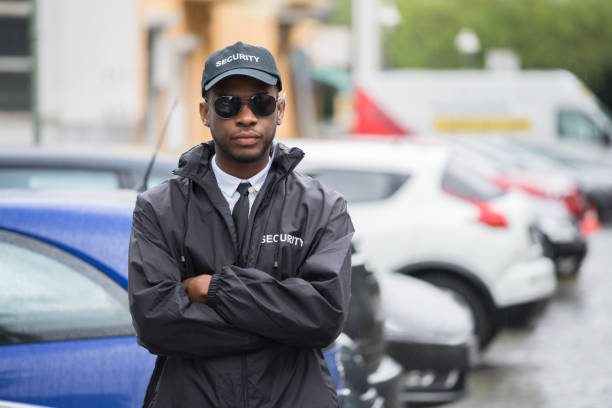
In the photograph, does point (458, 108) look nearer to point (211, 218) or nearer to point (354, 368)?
point (354, 368)

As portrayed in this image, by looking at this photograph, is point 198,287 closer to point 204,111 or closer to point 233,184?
point 233,184

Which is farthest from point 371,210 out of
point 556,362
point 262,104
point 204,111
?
point 262,104

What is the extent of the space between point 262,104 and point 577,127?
20.2 m

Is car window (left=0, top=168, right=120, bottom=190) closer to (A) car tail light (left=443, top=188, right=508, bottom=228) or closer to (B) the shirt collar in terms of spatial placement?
(B) the shirt collar

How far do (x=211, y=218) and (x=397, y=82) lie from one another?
20978mm

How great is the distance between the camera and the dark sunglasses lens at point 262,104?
2748mm

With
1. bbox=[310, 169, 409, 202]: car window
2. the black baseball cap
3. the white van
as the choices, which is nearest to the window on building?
A: bbox=[310, 169, 409, 202]: car window

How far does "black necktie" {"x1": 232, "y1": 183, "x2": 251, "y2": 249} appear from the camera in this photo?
107 inches

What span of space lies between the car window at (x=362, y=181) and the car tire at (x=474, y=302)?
30.6 inches

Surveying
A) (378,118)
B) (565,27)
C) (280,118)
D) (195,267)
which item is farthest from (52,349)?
(565,27)

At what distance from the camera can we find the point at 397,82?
23.4 metres

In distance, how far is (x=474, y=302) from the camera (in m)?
8.26

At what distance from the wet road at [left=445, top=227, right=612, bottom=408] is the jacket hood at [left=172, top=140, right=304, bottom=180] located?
4.40 metres

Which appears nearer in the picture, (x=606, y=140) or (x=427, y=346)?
(x=427, y=346)
